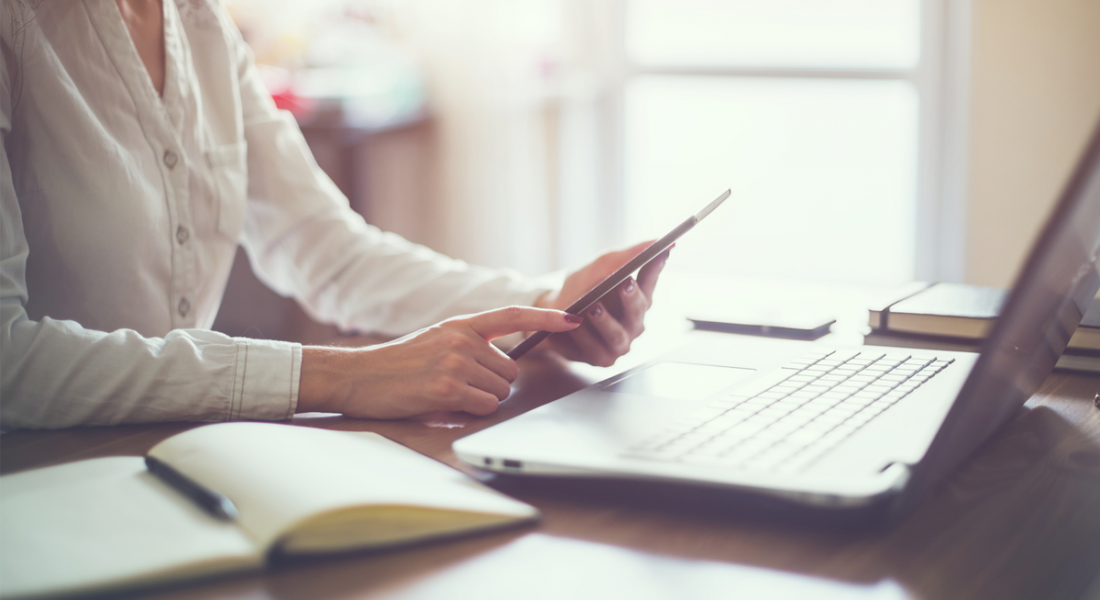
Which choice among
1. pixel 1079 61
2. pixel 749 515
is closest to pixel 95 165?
pixel 749 515

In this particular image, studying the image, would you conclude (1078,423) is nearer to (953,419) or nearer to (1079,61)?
(953,419)

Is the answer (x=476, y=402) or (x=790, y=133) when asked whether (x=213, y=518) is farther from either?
(x=790, y=133)

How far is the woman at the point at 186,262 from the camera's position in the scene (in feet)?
2.28

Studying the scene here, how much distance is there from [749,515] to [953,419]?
0.12 meters

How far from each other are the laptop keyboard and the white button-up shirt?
0.31 m

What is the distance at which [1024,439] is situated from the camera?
645mm

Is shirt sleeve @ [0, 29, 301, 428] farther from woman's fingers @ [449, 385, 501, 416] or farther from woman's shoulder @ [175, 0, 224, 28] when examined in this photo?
Answer: woman's shoulder @ [175, 0, 224, 28]

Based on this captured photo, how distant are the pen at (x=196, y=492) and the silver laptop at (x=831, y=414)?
5.5 inches

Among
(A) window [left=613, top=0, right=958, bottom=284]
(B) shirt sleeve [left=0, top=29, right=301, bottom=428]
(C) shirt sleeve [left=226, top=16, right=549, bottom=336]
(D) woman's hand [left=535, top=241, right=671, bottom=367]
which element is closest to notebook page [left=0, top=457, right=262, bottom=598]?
(B) shirt sleeve [left=0, top=29, right=301, bottom=428]

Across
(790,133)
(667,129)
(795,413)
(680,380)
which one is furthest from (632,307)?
(667,129)

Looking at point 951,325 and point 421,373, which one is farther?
point 951,325

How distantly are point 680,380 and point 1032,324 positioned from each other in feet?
0.87

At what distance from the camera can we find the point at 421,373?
2.37ft

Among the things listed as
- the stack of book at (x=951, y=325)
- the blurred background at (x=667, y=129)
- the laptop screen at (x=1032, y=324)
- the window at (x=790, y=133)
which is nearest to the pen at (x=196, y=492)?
the laptop screen at (x=1032, y=324)
